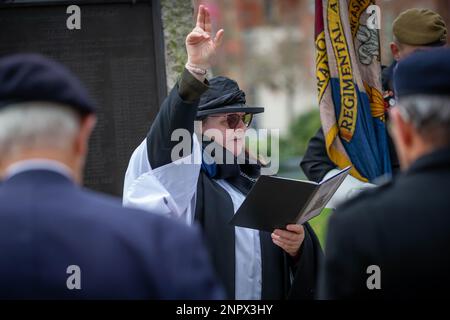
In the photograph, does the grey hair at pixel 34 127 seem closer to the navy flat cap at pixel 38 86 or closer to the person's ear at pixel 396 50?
the navy flat cap at pixel 38 86

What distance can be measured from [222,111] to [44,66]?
196cm

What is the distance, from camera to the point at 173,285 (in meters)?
2.04

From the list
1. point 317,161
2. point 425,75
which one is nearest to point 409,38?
point 317,161

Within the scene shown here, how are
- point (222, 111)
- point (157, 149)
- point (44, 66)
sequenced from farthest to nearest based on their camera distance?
point (222, 111) < point (157, 149) < point (44, 66)

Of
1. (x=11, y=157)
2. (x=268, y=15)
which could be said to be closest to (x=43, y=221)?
(x=11, y=157)

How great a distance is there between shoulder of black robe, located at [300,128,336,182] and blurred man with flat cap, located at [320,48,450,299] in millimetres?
2431

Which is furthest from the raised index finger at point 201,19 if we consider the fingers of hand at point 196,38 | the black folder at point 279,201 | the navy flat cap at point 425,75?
the navy flat cap at point 425,75

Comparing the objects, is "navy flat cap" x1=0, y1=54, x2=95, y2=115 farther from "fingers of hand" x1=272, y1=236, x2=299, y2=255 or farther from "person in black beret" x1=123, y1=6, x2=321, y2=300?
"fingers of hand" x1=272, y1=236, x2=299, y2=255

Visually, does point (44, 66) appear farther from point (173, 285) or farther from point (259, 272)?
point (259, 272)

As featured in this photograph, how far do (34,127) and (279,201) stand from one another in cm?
172

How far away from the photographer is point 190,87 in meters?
→ 3.59

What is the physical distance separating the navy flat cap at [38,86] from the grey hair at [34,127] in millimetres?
A: 20

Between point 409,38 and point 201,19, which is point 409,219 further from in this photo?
point 409,38

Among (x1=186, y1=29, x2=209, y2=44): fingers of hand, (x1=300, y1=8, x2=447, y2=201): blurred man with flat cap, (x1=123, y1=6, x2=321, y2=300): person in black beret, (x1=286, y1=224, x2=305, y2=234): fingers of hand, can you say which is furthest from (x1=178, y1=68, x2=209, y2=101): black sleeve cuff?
(x1=300, y1=8, x2=447, y2=201): blurred man with flat cap
